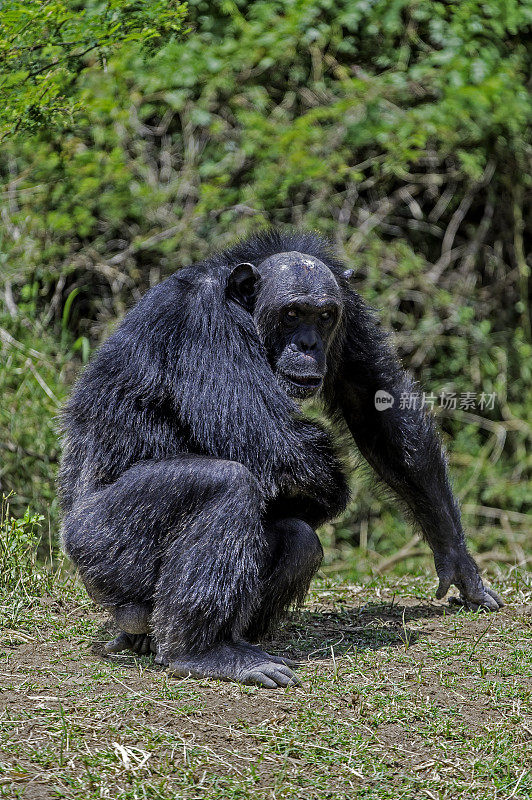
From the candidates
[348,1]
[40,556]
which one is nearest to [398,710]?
[40,556]

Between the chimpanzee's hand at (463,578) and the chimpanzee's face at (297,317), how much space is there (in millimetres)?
1302

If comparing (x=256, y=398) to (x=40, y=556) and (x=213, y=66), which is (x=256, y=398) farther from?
(x=213, y=66)

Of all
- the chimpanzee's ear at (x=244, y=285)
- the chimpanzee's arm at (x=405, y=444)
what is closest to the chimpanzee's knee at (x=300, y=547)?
the chimpanzee's arm at (x=405, y=444)

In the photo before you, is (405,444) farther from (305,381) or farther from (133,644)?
(133,644)

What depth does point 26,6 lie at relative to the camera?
15.9 feet

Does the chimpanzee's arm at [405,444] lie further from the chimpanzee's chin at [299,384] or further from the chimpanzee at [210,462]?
the chimpanzee's chin at [299,384]

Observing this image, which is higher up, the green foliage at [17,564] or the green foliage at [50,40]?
the green foliage at [50,40]

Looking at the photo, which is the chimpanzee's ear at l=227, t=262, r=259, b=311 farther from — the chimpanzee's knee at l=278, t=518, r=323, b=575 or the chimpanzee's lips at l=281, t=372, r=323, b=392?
the chimpanzee's knee at l=278, t=518, r=323, b=575

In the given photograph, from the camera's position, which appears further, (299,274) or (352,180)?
(352,180)

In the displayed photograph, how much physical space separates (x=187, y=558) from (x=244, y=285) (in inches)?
57.7

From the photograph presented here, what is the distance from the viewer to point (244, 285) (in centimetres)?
476

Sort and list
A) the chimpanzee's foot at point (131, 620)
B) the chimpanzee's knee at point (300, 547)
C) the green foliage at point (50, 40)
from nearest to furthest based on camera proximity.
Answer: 1. the chimpanzee's foot at point (131, 620)
2. the chimpanzee's knee at point (300, 547)
3. the green foliage at point (50, 40)

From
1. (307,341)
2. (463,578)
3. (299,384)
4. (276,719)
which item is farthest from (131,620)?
(463,578)

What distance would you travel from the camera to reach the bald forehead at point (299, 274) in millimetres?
4617
